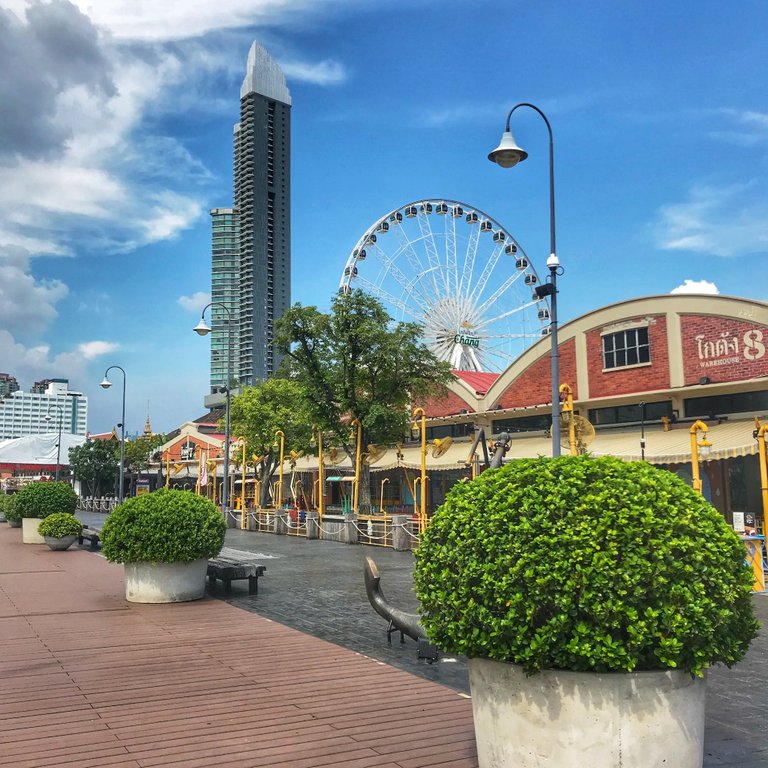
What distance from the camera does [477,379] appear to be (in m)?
40.3

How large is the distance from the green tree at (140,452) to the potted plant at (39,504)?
45947mm

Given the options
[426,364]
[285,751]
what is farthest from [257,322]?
[285,751]

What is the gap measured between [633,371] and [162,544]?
65.8 ft

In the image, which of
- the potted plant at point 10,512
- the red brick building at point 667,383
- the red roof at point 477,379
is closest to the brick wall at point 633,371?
the red brick building at point 667,383

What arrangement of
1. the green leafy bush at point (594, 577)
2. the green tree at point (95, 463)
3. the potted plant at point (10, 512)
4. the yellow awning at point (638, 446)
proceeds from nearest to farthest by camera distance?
the green leafy bush at point (594, 577) → the yellow awning at point (638, 446) → the potted plant at point (10, 512) → the green tree at point (95, 463)

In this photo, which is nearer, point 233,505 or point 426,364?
point 426,364

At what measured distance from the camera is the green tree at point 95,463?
6812 centimetres

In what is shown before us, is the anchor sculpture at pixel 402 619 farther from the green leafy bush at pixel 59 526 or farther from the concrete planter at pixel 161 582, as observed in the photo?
the green leafy bush at pixel 59 526

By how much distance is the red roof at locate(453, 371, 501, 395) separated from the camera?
3784 centimetres

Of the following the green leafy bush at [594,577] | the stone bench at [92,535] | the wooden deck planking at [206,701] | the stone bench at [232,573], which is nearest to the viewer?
the green leafy bush at [594,577]

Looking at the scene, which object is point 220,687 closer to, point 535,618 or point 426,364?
point 535,618

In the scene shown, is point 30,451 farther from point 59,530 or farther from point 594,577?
point 594,577

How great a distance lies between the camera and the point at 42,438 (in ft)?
218

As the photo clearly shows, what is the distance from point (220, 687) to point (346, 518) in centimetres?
1969
